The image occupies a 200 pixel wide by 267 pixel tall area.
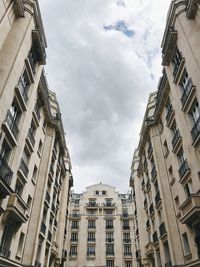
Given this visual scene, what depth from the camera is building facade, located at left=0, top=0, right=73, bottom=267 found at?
15.0m

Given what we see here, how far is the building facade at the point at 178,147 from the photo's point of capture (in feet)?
52.5

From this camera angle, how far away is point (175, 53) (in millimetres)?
20484

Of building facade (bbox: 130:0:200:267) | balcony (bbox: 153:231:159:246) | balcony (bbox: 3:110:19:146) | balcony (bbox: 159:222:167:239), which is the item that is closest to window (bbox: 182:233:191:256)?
building facade (bbox: 130:0:200:267)

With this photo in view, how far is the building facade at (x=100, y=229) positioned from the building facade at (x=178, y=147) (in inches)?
907

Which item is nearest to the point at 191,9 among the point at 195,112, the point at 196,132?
the point at 195,112

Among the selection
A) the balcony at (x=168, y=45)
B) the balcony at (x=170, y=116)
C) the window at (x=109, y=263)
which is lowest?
the window at (x=109, y=263)

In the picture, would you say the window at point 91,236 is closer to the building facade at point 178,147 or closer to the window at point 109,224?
the window at point 109,224

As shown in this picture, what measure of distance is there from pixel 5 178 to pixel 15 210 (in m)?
2.18

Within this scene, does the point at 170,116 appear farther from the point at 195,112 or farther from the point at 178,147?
the point at 195,112

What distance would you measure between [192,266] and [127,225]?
39.0 m

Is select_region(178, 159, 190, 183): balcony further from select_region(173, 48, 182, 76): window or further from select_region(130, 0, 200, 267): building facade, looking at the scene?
select_region(173, 48, 182, 76): window

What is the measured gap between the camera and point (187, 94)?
57.9ft

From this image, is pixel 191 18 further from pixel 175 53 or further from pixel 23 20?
pixel 23 20

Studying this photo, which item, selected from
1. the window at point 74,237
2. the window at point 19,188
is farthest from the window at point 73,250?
the window at point 19,188
